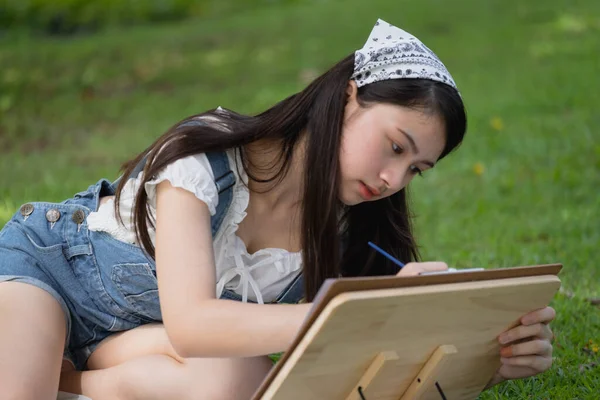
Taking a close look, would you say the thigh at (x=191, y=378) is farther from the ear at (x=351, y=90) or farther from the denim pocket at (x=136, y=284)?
the ear at (x=351, y=90)

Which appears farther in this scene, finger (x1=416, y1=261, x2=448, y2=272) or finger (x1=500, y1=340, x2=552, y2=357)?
finger (x1=500, y1=340, x2=552, y2=357)

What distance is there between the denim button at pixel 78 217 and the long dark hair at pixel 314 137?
153mm

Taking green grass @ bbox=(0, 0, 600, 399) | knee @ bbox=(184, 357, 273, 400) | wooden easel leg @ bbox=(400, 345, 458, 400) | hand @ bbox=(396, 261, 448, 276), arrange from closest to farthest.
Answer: hand @ bbox=(396, 261, 448, 276) → wooden easel leg @ bbox=(400, 345, 458, 400) → knee @ bbox=(184, 357, 273, 400) → green grass @ bbox=(0, 0, 600, 399)

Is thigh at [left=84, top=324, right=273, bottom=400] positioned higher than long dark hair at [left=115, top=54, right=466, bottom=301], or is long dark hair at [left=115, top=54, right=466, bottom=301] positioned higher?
long dark hair at [left=115, top=54, right=466, bottom=301]

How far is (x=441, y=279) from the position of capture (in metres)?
2.02

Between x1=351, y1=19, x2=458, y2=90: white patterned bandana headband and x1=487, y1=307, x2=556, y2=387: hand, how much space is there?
1.97 feet

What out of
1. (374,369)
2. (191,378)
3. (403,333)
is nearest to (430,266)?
(403,333)

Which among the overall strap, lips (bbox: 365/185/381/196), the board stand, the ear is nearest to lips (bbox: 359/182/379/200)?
lips (bbox: 365/185/381/196)

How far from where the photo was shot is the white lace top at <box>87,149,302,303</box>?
7.68ft

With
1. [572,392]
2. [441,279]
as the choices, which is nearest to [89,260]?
[441,279]

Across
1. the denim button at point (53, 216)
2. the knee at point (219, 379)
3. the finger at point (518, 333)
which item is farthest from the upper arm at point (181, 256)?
the finger at point (518, 333)

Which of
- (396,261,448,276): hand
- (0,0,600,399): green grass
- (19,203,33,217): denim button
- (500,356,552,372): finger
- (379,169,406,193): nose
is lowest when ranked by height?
(0,0,600,399): green grass

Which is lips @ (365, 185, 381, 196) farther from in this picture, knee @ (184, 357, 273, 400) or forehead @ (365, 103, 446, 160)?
knee @ (184, 357, 273, 400)

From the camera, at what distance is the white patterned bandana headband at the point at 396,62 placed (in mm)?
2389
